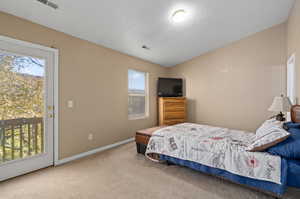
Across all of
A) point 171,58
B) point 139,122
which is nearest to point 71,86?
point 139,122

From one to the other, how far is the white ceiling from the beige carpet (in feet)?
7.91

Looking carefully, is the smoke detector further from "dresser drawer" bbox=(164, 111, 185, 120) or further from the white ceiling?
"dresser drawer" bbox=(164, 111, 185, 120)

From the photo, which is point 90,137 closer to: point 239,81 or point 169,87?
point 169,87

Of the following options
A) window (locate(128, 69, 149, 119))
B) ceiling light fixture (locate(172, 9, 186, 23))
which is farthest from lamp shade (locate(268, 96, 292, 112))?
window (locate(128, 69, 149, 119))

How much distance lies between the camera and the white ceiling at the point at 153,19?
6.98 ft

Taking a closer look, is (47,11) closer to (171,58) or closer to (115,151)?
(115,151)

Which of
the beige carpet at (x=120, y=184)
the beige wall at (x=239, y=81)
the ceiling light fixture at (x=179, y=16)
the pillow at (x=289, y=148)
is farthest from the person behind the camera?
the beige wall at (x=239, y=81)

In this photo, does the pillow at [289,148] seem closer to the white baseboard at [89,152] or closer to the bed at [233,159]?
the bed at [233,159]

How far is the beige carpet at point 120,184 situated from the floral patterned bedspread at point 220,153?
0.28 metres

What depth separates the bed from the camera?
1.49 m

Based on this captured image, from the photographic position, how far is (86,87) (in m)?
2.98

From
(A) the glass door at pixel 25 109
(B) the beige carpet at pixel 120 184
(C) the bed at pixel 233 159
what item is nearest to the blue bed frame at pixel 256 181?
(C) the bed at pixel 233 159

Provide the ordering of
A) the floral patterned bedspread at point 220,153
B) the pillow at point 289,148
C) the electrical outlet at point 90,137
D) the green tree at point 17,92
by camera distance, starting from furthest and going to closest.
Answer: the electrical outlet at point 90,137 → the green tree at point 17,92 → the floral patterned bedspread at point 220,153 → the pillow at point 289,148

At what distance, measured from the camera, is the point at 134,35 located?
9.94 feet
